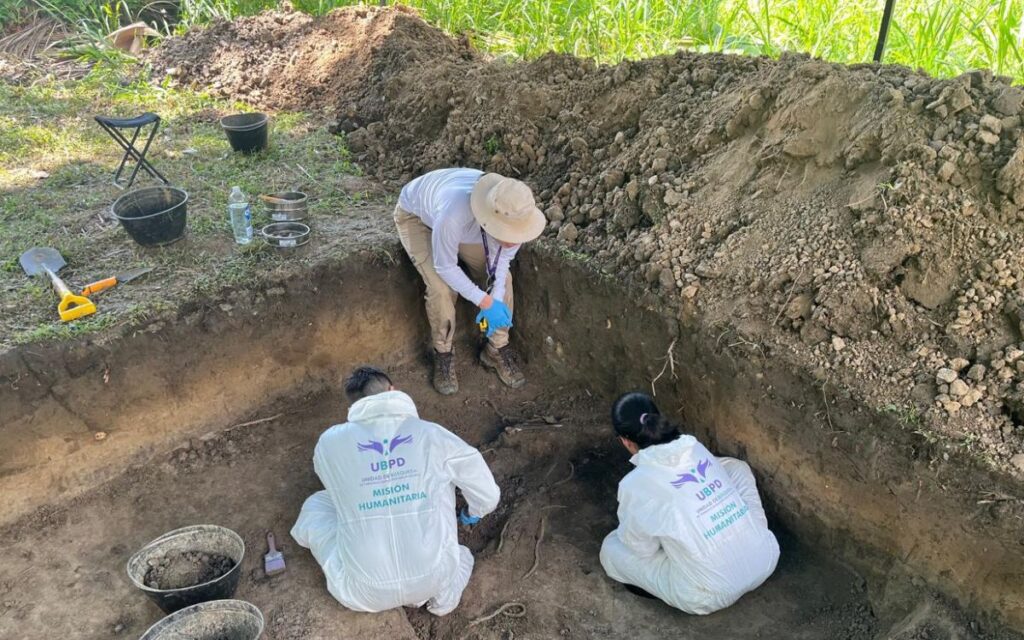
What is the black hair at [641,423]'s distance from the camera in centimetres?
308

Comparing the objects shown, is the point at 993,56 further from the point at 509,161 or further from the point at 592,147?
the point at 509,161

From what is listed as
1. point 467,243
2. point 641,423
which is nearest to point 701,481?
point 641,423

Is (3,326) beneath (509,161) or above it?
beneath

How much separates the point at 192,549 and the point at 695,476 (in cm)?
230

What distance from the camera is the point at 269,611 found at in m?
3.08

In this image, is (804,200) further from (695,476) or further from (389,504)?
(389,504)

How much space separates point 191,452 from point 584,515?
213 centimetres

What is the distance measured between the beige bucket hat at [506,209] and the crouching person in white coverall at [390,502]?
978mm

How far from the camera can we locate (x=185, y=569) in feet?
10.6

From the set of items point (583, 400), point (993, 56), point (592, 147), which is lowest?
point (583, 400)

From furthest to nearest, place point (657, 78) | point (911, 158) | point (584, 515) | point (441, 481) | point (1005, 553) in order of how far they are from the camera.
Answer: point (657, 78), point (584, 515), point (911, 158), point (441, 481), point (1005, 553)

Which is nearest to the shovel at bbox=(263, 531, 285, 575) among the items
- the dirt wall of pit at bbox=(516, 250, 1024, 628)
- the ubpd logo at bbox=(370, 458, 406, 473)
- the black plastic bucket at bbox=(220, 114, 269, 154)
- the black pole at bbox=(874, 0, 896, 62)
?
the ubpd logo at bbox=(370, 458, 406, 473)

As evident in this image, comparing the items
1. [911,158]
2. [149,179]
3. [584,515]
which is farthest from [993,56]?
[149,179]

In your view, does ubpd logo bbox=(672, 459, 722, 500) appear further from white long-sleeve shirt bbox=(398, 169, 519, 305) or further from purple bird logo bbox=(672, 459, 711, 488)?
white long-sleeve shirt bbox=(398, 169, 519, 305)
